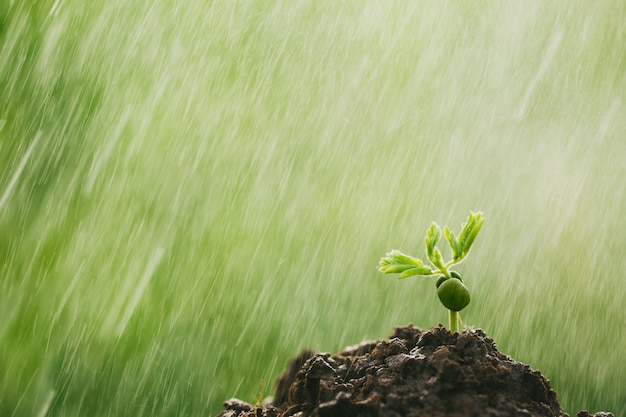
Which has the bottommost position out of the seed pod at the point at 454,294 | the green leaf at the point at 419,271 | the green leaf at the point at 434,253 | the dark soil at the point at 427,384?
the dark soil at the point at 427,384

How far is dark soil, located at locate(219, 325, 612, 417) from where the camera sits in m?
1.02

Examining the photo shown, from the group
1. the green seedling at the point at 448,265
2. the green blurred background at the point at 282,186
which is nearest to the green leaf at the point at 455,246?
the green seedling at the point at 448,265

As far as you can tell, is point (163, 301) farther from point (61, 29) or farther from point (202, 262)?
point (61, 29)

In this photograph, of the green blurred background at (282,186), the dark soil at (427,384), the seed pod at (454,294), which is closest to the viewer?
the dark soil at (427,384)

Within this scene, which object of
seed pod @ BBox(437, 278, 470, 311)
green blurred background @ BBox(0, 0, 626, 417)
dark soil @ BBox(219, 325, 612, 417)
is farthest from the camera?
green blurred background @ BBox(0, 0, 626, 417)

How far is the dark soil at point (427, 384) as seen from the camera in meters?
1.02

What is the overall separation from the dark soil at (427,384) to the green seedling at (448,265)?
6 cm

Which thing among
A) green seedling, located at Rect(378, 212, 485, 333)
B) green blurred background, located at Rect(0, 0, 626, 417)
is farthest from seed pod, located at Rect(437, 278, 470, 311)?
green blurred background, located at Rect(0, 0, 626, 417)

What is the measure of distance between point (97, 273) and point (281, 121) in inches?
89.7

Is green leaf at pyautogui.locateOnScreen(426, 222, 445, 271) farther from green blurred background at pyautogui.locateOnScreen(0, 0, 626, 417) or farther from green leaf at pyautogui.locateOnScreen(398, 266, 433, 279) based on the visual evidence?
green blurred background at pyautogui.locateOnScreen(0, 0, 626, 417)

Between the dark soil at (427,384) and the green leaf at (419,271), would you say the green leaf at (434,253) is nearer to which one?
the green leaf at (419,271)

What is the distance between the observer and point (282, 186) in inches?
206

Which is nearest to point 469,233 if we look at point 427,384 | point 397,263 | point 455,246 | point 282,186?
point 455,246

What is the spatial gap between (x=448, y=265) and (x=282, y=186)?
4030mm
